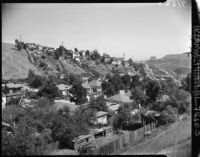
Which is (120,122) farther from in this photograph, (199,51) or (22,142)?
(199,51)

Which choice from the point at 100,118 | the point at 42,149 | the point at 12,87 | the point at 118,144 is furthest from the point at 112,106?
the point at 118,144

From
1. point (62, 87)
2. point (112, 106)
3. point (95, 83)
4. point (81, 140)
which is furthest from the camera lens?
point (112, 106)

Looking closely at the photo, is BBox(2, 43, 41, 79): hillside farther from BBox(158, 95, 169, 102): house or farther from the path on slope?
BBox(158, 95, 169, 102): house

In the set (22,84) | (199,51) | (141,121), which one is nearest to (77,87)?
(22,84)

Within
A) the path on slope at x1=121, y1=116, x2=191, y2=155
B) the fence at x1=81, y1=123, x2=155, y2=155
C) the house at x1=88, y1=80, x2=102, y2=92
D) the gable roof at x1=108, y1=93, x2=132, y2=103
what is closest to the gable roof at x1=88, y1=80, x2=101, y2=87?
the house at x1=88, y1=80, x2=102, y2=92

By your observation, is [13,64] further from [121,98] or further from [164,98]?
[121,98]

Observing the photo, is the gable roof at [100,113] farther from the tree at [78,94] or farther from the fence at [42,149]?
the fence at [42,149]

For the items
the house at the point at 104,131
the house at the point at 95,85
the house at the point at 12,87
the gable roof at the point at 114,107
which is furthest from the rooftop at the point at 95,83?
the house at the point at 12,87
